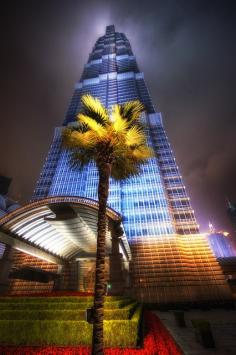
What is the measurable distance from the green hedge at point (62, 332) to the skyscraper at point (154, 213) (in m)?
15.5

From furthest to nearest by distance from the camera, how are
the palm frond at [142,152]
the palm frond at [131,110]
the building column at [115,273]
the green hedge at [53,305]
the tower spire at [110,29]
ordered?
the tower spire at [110,29]
the building column at [115,273]
the palm frond at [142,152]
the palm frond at [131,110]
the green hedge at [53,305]

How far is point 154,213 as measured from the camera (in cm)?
4612

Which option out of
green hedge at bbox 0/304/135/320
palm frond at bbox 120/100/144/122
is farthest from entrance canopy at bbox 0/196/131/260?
palm frond at bbox 120/100/144/122

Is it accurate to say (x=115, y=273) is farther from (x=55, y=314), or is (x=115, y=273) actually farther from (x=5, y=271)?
(x=5, y=271)

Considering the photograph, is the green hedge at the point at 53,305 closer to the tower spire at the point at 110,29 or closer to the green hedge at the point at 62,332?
the green hedge at the point at 62,332

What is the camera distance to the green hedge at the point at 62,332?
710 cm

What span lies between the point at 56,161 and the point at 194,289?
56.2m

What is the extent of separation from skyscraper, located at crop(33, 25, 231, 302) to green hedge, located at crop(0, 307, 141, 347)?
15483 mm

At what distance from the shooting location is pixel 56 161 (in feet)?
221

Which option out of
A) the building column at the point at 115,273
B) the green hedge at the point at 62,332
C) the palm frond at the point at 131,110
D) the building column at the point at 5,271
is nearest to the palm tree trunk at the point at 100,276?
the green hedge at the point at 62,332

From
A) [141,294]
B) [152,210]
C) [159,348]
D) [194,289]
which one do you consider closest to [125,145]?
[159,348]

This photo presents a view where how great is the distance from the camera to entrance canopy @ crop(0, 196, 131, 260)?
16.0 metres

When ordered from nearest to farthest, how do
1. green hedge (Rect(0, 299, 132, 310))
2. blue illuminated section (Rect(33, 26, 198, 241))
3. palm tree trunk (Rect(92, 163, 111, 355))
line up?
palm tree trunk (Rect(92, 163, 111, 355)), green hedge (Rect(0, 299, 132, 310)), blue illuminated section (Rect(33, 26, 198, 241))

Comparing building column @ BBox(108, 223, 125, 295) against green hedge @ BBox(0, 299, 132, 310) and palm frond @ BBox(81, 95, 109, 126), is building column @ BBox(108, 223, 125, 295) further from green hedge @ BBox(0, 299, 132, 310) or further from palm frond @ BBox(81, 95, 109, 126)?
palm frond @ BBox(81, 95, 109, 126)
